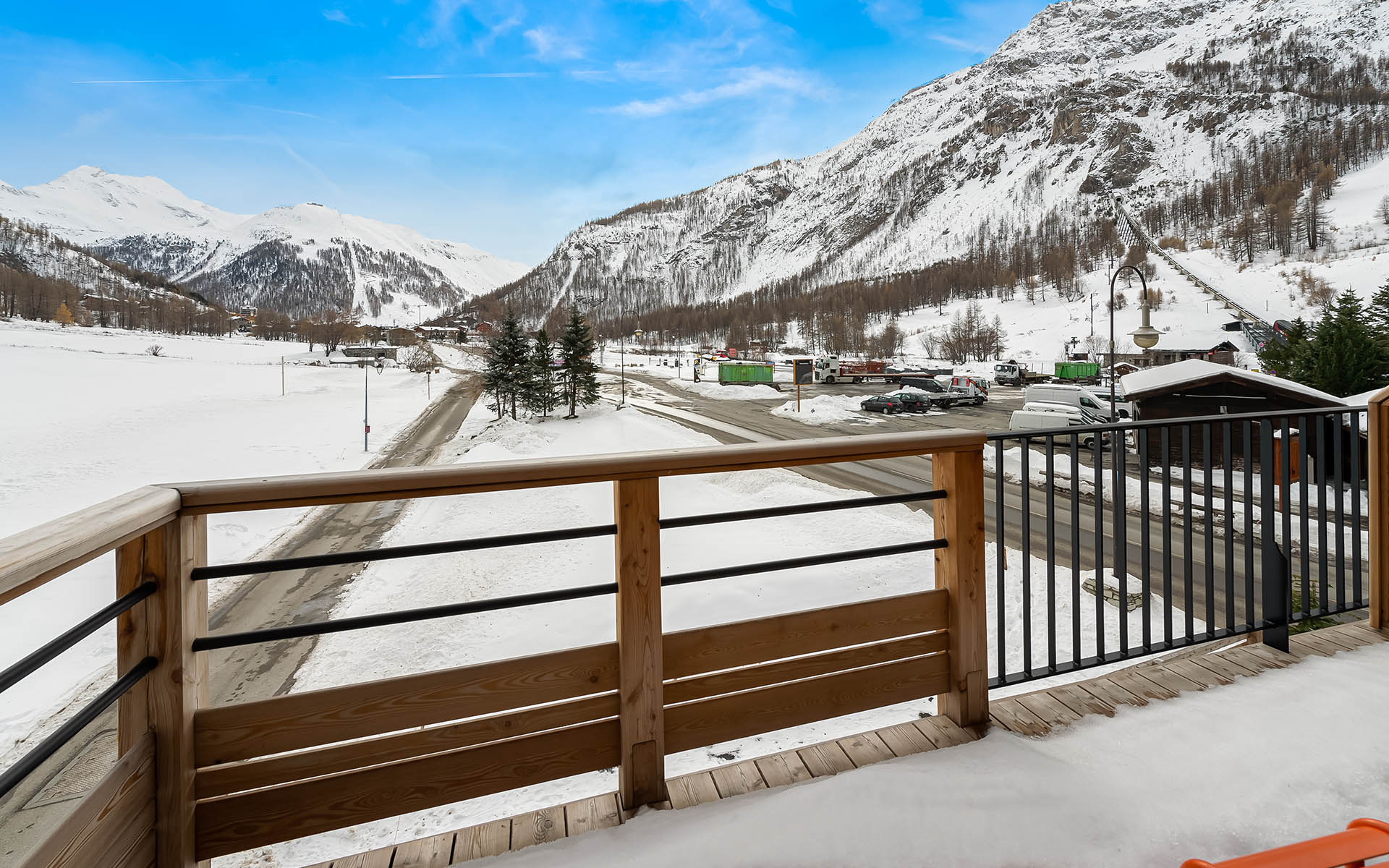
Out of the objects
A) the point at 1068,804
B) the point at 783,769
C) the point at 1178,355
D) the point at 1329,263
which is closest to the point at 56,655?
the point at 783,769

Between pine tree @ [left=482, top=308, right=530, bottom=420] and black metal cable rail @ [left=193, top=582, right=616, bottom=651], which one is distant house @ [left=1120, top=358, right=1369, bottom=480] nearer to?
black metal cable rail @ [left=193, top=582, right=616, bottom=651]

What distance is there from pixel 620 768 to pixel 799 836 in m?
0.50

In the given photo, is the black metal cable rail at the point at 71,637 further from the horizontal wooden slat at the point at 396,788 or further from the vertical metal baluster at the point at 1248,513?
the vertical metal baluster at the point at 1248,513

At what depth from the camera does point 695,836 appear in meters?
1.58

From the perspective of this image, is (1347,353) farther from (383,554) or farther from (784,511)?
(383,554)

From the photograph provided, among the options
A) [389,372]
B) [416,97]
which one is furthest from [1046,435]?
[389,372]

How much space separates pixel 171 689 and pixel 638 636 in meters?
1.01

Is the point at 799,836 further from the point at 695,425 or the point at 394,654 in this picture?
the point at 695,425

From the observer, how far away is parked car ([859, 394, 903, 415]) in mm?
28609

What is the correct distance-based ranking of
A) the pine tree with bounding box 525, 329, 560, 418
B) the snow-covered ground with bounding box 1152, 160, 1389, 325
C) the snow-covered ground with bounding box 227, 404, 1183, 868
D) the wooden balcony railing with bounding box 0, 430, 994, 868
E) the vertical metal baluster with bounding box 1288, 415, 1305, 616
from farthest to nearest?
the snow-covered ground with bounding box 1152, 160, 1389, 325
the pine tree with bounding box 525, 329, 560, 418
the snow-covered ground with bounding box 227, 404, 1183, 868
the vertical metal baluster with bounding box 1288, 415, 1305, 616
the wooden balcony railing with bounding box 0, 430, 994, 868

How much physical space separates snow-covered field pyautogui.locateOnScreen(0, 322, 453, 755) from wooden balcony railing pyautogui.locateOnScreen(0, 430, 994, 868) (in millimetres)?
745

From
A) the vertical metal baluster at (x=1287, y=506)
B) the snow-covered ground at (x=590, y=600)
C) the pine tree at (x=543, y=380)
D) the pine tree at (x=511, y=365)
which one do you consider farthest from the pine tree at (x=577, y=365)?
the vertical metal baluster at (x=1287, y=506)

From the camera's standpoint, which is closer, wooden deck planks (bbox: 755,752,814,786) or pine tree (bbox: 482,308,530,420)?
wooden deck planks (bbox: 755,752,814,786)

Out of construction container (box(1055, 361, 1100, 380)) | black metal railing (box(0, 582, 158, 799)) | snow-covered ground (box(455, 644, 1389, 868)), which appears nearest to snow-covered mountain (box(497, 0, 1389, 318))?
construction container (box(1055, 361, 1100, 380))
